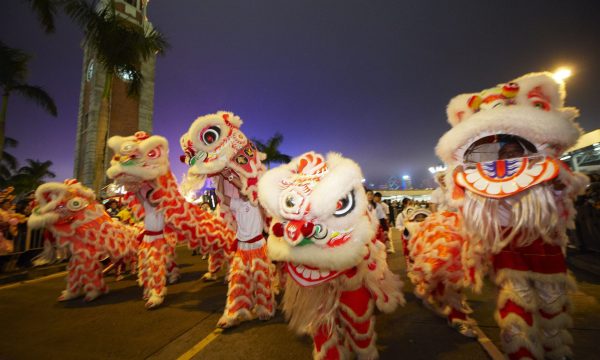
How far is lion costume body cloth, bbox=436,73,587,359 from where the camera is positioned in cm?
162

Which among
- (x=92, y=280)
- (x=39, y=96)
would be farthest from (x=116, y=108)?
(x=92, y=280)

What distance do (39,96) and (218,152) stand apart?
13760 millimetres

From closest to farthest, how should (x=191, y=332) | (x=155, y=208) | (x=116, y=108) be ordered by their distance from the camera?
(x=191, y=332)
(x=155, y=208)
(x=116, y=108)

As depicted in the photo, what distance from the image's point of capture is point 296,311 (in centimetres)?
184

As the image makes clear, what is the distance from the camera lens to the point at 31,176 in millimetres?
24531

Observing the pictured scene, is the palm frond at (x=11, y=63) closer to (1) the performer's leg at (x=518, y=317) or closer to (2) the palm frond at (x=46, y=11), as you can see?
(2) the palm frond at (x=46, y=11)

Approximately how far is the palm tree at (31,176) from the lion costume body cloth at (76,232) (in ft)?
83.9

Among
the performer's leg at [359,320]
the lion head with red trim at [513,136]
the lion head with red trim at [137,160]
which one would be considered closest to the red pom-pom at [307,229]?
the performer's leg at [359,320]

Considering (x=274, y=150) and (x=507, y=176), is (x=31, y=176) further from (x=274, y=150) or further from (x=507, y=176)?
(x=507, y=176)

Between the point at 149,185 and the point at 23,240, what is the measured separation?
5.02 m

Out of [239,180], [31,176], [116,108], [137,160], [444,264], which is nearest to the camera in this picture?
[444,264]

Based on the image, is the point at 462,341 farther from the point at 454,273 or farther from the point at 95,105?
the point at 95,105

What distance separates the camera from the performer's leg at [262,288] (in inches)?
109

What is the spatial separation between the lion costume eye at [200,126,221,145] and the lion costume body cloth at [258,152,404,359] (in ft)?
4.08
